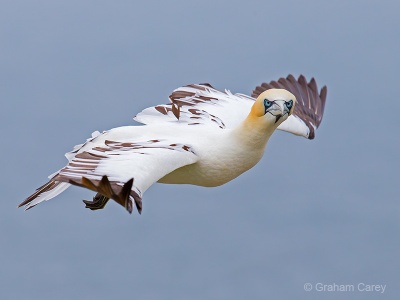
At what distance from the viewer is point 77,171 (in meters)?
15.7

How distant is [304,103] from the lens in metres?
21.5

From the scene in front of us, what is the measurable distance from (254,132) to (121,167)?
240cm

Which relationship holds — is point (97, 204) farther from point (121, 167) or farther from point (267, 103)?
point (267, 103)

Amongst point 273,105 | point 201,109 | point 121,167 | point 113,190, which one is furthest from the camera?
point 201,109

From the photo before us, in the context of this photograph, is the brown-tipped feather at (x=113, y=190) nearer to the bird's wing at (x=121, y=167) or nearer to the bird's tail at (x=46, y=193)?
the bird's wing at (x=121, y=167)

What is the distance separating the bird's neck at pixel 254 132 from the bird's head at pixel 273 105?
0.12 m

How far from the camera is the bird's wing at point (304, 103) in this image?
20.2 m

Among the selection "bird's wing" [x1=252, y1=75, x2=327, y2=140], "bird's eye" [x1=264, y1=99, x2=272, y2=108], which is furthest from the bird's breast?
"bird's wing" [x1=252, y1=75, x2=327, y2=140]

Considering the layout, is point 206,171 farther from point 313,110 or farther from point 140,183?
point 313,110

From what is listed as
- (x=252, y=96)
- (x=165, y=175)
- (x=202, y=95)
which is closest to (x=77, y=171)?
(x=165, y=175)

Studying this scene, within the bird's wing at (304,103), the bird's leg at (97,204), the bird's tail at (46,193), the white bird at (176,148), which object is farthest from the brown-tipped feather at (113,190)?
the bird's wing at (304,103)

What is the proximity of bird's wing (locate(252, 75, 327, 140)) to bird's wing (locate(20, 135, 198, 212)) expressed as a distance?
133 inches

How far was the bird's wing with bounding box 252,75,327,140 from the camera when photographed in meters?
20.2

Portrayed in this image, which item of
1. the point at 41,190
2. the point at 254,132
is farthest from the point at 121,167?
the point at 254,132
